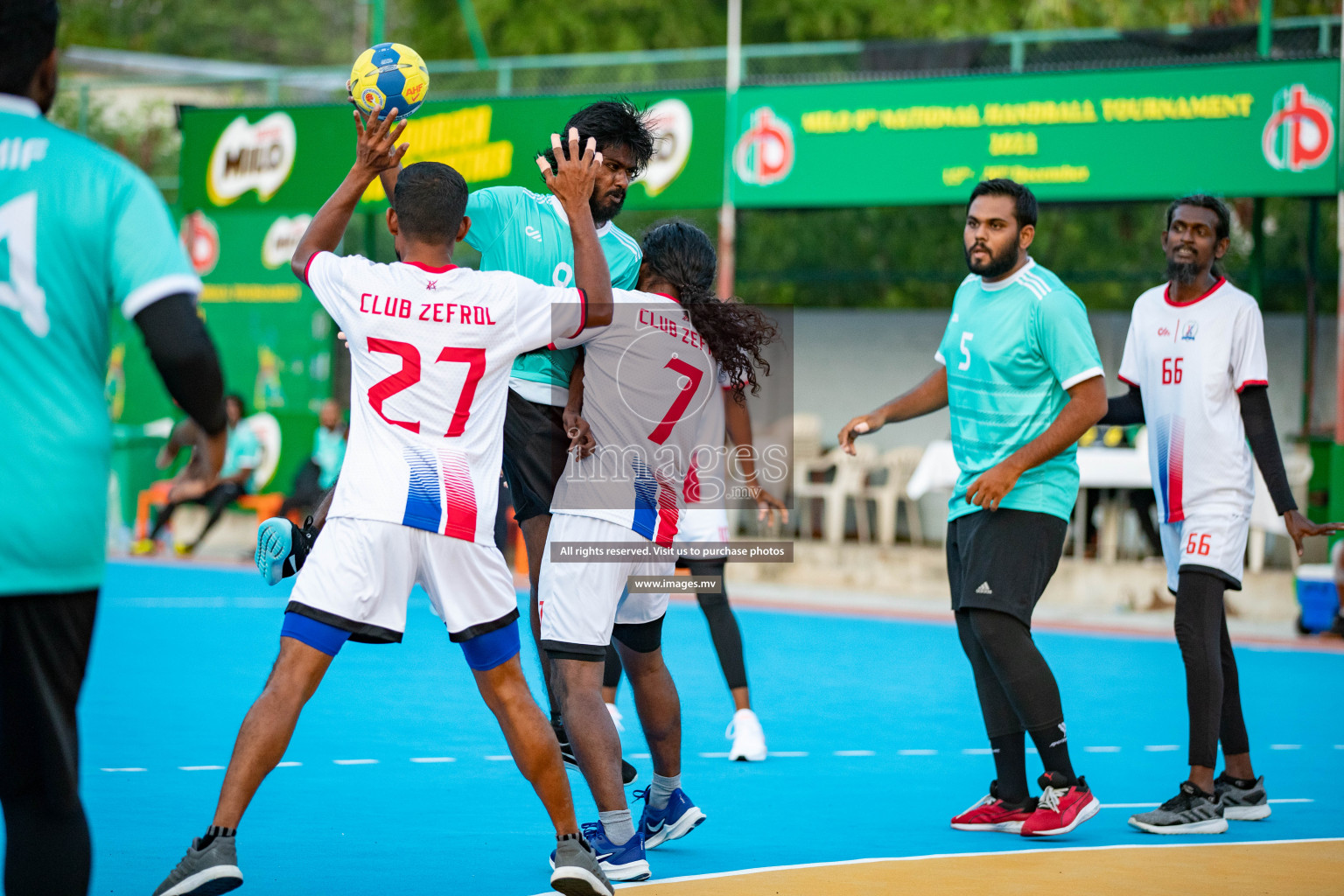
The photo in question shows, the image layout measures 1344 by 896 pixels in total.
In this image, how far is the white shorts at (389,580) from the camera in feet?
14.4

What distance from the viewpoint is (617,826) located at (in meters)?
4.93

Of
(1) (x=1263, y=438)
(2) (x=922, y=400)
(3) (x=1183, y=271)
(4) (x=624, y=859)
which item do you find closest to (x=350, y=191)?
(4) (x=624, y=859)

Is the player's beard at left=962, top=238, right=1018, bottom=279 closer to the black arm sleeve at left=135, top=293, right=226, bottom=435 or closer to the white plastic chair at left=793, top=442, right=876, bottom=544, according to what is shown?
the black arm sleeve at left=135, top=293, right=226, bottom=435

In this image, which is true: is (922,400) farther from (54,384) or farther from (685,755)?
(54,384)

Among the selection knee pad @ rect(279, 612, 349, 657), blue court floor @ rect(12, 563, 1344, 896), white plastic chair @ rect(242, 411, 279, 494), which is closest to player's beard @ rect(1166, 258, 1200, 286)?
blue court floor @ rect(12, 563, 1344, 896)

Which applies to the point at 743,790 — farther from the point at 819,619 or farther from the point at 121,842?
the point at 819,619

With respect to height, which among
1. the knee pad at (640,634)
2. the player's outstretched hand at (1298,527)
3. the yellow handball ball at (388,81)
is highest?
the yellow handball ball at (388,81)

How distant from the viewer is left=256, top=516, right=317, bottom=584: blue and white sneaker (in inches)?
190

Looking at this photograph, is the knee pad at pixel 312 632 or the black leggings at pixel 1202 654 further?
Answer: the black leggings at pixel 1202 654

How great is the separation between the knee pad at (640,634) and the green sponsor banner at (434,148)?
10910mm

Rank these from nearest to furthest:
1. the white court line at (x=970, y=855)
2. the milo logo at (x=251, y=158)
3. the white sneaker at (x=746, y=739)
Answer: the white court line at (x=970, y=855) < the white sneaker at (x=746, y=739) < the milo logo at (x=251, y=158)

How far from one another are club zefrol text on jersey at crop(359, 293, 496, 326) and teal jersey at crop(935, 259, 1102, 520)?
2.27 metres

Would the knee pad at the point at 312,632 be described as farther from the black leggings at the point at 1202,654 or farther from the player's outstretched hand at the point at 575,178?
the black leggings at the point at 1202,654

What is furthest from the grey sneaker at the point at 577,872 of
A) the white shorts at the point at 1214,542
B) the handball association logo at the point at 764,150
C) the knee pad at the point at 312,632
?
the handball association logo at the point at 764,150
